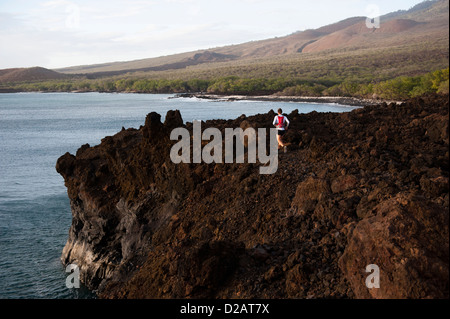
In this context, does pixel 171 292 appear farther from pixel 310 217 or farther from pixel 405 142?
pixel 405 142

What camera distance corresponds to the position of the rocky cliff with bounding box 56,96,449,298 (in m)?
7.17

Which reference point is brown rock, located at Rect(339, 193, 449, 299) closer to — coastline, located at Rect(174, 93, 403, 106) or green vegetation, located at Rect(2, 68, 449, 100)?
green vegetation, located at Rect(2, 68, 449, 100)

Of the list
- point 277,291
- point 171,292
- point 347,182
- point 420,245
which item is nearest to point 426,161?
point 347,182

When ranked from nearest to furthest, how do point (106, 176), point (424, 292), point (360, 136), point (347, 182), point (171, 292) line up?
point (424, 292) → point (171, 292) → point (347, 182) → point (360, 136) → point (106, 176)

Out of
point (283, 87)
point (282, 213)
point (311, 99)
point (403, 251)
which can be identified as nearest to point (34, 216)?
point (282, 213)

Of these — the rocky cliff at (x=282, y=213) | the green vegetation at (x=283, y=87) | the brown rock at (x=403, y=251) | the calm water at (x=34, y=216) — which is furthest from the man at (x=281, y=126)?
the green vegetation at (x=283, y=87)

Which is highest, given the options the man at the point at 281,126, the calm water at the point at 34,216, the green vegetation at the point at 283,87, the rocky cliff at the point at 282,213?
the green vegetation at the point at 283,87

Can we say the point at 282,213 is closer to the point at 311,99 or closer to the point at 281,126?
the point at 281,126

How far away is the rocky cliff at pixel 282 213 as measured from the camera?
717cm

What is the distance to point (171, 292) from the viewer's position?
349 inches

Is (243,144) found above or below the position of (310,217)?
above

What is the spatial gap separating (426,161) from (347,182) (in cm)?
163

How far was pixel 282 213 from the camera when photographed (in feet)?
33.0

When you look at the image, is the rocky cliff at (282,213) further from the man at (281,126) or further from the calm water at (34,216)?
the calm water at (34,216)
